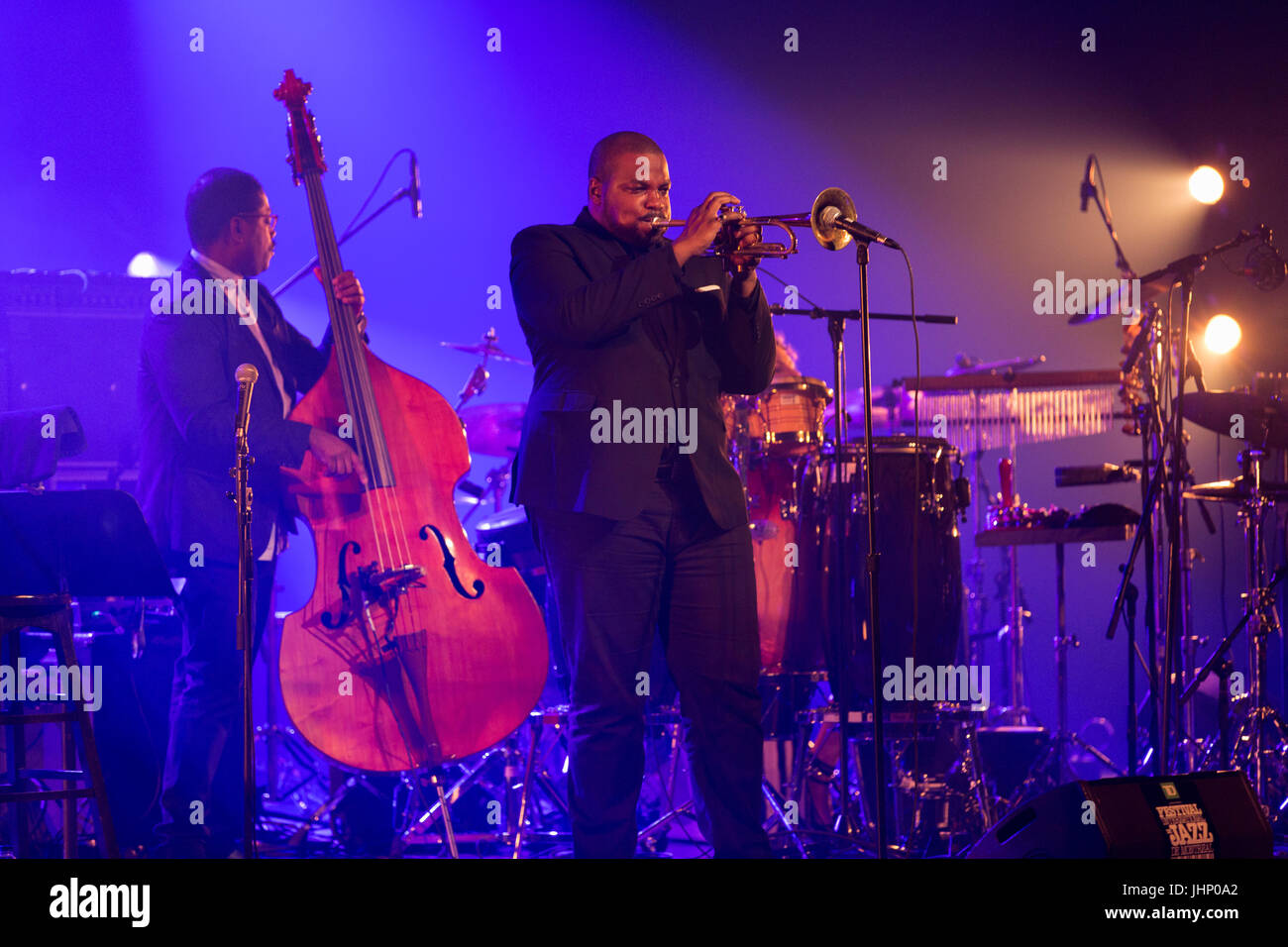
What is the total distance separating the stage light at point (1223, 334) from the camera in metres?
6.16

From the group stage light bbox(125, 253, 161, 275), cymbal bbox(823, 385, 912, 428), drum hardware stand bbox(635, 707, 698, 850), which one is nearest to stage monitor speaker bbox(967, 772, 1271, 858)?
drum hardware stand bbox(635, 707, 698, 850)

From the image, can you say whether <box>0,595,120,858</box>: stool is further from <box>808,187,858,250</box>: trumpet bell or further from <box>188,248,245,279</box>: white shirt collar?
<box>808,187,858,250</box>: trumpet bell

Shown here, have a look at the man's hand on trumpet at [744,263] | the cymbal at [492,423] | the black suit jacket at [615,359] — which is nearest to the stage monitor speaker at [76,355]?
the cymbal at [492,423]

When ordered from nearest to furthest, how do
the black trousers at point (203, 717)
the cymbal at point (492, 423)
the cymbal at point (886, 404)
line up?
1. the black trousers at point (203, 717)
2. the cymbal at point (492, 423)
3. the cymbal at point (886, 404)

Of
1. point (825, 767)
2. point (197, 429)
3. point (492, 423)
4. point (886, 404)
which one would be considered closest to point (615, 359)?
point (197, 429)

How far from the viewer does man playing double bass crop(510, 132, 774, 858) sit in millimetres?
3203

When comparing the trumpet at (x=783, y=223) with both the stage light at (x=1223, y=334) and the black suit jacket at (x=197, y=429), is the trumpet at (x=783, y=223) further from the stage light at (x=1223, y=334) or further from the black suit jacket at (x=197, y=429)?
the stage light at (x=1223, y=334)

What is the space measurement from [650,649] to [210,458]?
1795 millimetres

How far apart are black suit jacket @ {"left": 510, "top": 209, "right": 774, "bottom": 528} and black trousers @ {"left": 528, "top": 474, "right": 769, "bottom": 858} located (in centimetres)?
9

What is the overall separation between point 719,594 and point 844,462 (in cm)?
129

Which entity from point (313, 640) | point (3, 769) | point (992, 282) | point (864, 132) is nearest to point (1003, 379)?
point (992, 282)

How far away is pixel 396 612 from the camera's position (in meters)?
3.70

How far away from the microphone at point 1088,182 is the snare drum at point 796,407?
2.25 meters
